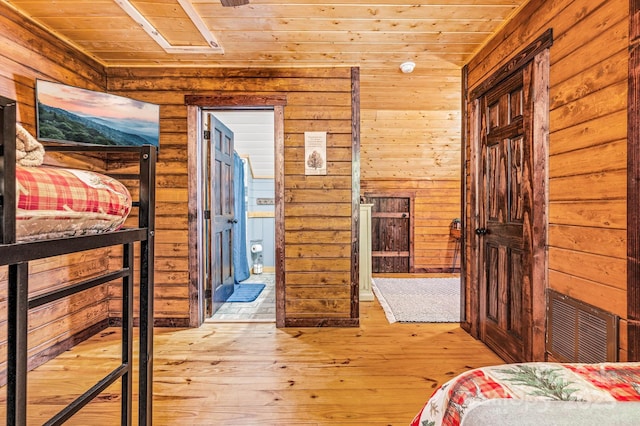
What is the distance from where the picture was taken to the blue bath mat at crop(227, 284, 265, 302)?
12.1 feet

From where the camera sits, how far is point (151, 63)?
2842 millimetres

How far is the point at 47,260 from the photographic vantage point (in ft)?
7.54

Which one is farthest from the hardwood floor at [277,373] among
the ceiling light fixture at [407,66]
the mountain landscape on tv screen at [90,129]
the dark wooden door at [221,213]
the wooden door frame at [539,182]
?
the ceiling light fixture at [407,66]

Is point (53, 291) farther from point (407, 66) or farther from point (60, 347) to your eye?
point (407, 66)

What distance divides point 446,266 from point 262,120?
11.4 feet

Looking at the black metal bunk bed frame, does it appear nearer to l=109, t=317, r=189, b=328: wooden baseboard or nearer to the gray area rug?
l=109, t=317, r=189, b=328: wooden baseboard

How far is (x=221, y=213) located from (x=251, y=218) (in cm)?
169

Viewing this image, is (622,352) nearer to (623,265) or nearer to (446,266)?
(623,265)

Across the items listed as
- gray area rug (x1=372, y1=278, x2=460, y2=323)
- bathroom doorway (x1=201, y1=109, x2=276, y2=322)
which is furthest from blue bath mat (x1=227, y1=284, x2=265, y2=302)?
gray area rug (x1=372, y1=278, x2=460, y2=323)

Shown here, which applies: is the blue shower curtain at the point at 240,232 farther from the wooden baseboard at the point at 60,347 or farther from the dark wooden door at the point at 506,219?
the dark wooden door at the point at 506,219

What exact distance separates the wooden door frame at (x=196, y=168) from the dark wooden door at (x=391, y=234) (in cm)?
249

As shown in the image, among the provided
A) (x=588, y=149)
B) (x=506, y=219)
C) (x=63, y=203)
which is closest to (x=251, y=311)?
(x=506, y=219)

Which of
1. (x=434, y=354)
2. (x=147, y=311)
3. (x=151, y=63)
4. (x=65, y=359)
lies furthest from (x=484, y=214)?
(x=65, y=359)

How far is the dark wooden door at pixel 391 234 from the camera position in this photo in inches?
201
